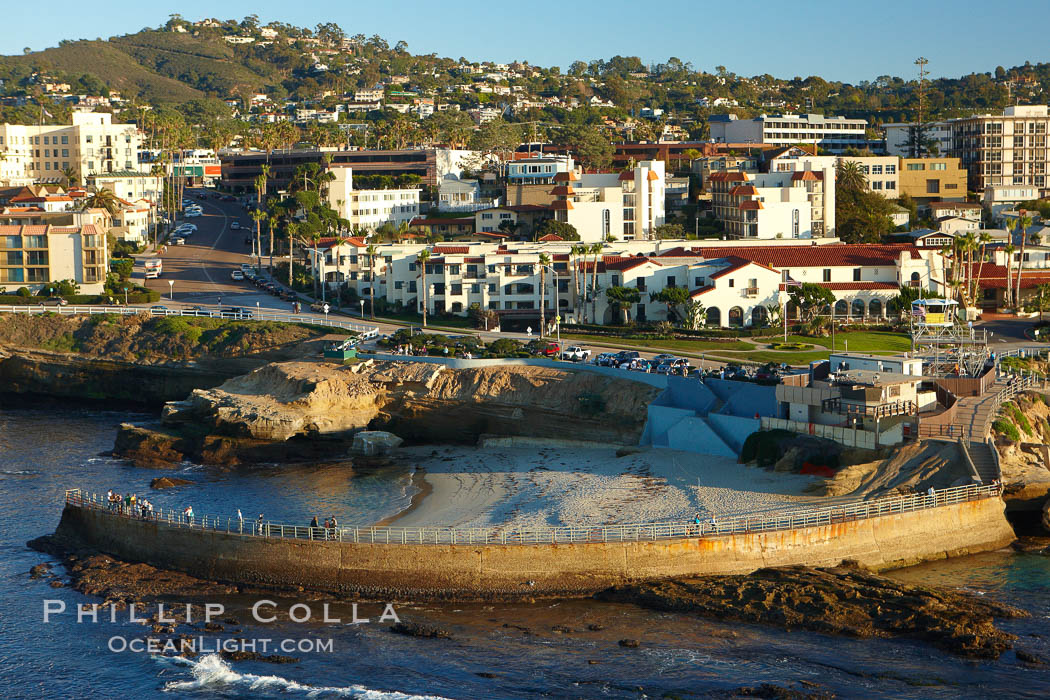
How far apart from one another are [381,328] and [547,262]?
13.5 m

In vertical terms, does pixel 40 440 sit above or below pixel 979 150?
below

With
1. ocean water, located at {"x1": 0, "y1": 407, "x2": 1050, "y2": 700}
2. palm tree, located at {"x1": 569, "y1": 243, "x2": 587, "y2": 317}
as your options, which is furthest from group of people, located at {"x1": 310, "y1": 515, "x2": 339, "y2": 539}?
palm tree, located at {"x1": 569, "y1": 243, "x2": 587, "y2": 317}

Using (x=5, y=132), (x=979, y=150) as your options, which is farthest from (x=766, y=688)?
(x=5, y=132)

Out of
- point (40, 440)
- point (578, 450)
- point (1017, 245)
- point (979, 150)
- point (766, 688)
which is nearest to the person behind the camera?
point (766, 688)

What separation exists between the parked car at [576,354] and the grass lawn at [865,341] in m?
14.4

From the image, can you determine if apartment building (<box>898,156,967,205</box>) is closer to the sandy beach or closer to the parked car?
the parked car

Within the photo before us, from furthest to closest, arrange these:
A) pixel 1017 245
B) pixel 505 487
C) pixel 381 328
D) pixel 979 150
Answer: pixel 979 150, pixel 1017 245, pixel 381 328, pixel 505 487

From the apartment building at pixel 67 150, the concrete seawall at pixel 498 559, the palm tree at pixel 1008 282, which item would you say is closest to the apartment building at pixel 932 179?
the palm tree at pixel 1008 282

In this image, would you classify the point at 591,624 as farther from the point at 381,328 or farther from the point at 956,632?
the point at 381,328

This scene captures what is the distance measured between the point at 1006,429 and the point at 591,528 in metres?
22.3

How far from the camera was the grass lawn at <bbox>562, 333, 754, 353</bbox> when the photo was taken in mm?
87625

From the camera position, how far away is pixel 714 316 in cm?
9775

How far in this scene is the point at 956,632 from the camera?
148 feet

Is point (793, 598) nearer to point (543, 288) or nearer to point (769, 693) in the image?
point (769, 693)
